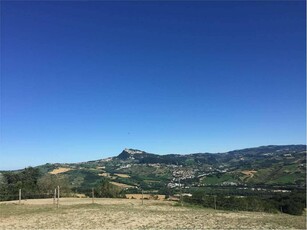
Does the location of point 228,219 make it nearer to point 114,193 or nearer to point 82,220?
point 82,220

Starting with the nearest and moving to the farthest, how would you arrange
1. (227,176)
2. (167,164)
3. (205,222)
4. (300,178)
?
1. (205,222)
2. (300,178)
3. (227,176)
4. (167,164)

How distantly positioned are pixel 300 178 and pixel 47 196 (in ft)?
306

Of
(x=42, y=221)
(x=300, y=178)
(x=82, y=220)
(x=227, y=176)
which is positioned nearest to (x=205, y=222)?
(x=82, y=220)

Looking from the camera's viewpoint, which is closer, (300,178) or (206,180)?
(300,178)

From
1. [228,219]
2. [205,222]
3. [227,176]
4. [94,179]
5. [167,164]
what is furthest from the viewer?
[167,164]

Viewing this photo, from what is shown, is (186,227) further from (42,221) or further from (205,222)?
(42,221)

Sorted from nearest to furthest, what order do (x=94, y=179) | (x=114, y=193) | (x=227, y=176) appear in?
(x=114, y=193) → (x=94, y=179) → (x=227, y=176)

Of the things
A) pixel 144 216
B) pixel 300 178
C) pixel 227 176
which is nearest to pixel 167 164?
pixel 227 176

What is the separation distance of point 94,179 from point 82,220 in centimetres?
10317

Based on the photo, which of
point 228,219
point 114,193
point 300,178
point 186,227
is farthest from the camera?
point 300,178

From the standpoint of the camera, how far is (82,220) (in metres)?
24.2

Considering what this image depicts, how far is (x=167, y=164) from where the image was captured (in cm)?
18688

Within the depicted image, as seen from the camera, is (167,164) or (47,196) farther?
(167,164)

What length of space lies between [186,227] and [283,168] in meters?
130
